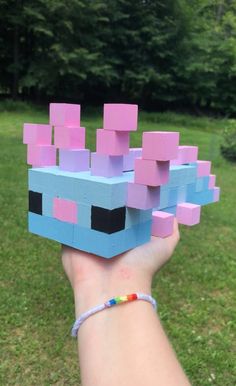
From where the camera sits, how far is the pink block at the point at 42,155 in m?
1.31

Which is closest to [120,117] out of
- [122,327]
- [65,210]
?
[65,210]

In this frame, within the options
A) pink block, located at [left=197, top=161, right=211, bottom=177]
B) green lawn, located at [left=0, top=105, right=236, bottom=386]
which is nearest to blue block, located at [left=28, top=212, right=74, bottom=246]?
pink block, located at [left=197, top=161, right=211, bottom=177]

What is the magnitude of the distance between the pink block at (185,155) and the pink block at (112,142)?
355 millimetres

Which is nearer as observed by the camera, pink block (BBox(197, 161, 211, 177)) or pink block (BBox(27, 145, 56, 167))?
pink block (BBox(27, 145, 56, 167))

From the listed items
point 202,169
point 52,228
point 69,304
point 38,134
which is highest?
point 38,134

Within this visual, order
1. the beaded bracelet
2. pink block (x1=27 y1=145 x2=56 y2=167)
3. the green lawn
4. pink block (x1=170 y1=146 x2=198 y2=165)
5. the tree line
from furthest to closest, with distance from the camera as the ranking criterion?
the tree line, the green lawn, pink block (x1=170 y1=146 x2=198 y2=165), pink block (x1=27 y1=145 x2=56 y2=167), the beaded bracelet

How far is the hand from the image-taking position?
3.38ft

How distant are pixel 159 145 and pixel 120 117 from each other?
14cm

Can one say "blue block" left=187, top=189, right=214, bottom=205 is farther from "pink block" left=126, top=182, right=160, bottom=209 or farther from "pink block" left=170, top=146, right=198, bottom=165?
"pink block" left=126, top=182, right=160, bottom=209

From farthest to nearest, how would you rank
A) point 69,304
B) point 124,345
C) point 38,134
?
point 69,304
point 38,134
point 124,345

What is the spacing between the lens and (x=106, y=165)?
1129 mm

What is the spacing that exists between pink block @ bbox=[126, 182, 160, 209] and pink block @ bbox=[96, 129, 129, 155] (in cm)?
10

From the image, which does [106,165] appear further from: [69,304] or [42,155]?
[69,304]

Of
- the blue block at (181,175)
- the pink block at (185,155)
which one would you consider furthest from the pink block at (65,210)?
the pink block at (185,155)
